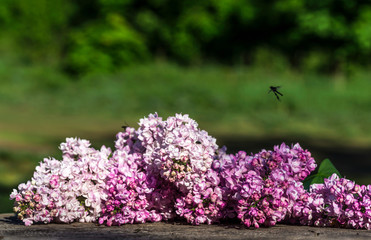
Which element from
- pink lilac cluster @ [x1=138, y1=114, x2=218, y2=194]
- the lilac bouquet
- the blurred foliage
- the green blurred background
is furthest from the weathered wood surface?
the blurred foliage

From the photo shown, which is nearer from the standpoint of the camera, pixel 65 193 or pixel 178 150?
pixel 178 150

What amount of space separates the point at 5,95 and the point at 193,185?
22739 mm

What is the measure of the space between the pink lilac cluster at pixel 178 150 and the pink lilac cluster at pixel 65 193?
12.9 inches

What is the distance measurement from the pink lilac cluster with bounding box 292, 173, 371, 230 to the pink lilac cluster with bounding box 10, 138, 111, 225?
1.21 metres

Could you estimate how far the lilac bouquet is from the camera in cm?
305

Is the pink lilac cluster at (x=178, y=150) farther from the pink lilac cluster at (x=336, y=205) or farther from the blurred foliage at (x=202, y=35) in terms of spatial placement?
the blurred foliage at (x=202, y=35)

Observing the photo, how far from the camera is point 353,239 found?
9.61 ft

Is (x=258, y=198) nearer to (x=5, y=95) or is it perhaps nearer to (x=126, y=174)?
(x=126, y=174)

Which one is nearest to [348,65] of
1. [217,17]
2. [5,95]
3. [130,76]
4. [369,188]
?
[217,17]

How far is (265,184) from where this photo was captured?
299 cm

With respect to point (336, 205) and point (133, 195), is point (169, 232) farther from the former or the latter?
point (336, 205)

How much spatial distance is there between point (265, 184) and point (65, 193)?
3.88ft

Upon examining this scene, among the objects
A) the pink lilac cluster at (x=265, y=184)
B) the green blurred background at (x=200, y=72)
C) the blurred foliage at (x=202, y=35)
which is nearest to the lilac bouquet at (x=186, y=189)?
the pink lilac cluster at (x=265, y=184)

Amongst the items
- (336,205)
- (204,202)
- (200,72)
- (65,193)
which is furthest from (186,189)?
(200,72)
